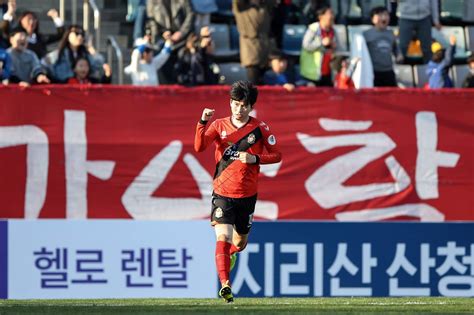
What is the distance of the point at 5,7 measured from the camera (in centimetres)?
1858

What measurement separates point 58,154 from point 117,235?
1137 millimetres

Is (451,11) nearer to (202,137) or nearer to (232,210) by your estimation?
(232,210)

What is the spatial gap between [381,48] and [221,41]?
2.77m

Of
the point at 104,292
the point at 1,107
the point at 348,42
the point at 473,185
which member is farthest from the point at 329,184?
the point at 348,42

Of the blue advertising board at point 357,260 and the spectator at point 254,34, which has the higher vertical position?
the spectator at point 254,34

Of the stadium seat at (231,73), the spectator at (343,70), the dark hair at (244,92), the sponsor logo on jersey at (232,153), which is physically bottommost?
the stadium seat at (231,73)

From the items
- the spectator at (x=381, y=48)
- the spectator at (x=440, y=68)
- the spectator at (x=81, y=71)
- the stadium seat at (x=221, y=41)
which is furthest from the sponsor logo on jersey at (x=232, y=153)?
the stadium seat at (x=221, y=41)

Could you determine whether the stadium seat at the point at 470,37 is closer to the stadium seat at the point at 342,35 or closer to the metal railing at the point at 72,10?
the stadium seat at the point at 342,35

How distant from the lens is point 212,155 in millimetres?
15219

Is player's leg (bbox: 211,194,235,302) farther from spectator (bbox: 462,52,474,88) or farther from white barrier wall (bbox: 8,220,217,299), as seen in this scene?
spectator (bbox: 462,52,474,88)

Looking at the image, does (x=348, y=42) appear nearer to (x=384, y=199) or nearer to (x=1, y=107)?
(x=384, y=199)

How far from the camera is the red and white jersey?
42.1ft

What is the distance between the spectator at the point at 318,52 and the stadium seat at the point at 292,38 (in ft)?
4.26

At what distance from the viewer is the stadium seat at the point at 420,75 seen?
19609 mm
